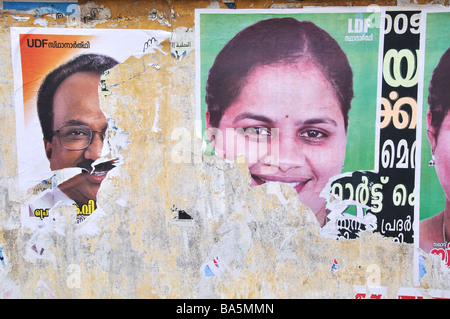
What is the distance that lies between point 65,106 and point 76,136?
26cm

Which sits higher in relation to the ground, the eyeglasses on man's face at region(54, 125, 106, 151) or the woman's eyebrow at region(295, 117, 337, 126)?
the woman's eyebrow at region(295, 117, 337, 126)

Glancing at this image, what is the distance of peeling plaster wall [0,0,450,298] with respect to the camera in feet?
8.04

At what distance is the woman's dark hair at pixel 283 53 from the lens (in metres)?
2.36

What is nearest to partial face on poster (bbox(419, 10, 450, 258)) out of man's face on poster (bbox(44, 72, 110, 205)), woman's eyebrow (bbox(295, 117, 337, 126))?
woman's eyebrow (bbox(295, 117, 337, 126))

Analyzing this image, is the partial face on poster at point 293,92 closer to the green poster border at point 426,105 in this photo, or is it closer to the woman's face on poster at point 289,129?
the woman's face on poster at point 289,129

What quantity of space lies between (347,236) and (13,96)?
303 cm

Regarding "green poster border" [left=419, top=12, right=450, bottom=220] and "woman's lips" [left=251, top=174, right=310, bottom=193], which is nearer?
"green poster border" [left=419, top=12, right=450, bottom=220]

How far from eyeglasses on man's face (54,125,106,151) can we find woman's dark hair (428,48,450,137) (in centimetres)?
270

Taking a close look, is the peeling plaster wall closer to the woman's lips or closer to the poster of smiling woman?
the woman's lips

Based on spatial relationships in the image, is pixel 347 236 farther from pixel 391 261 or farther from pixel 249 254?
pixel 249 254

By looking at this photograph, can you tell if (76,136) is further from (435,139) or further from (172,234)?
(435,139)

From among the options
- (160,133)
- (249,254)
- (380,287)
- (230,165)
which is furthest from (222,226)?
(380,287)

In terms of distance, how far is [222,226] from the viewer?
2508 millimetres

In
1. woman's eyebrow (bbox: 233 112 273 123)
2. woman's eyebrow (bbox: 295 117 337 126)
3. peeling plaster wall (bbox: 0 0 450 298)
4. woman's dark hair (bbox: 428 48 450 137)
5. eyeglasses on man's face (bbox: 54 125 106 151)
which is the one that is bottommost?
A: peeling plaster wall (bbox: 0 0 450 298)
